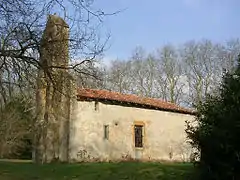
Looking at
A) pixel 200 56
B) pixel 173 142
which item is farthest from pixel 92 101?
pixel 200 56

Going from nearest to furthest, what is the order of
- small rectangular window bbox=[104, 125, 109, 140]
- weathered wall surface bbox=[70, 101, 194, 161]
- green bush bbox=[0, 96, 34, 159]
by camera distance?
weathered wall surface bbox=[70, 101, 194, 161] → small rectangular window bbox=[104, 125, 109, 140] → green bush bbox=[0, 96, 34, 159]

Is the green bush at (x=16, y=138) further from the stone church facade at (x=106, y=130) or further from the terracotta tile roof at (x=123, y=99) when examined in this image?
the terracotta tile roof at (x=123, y=99)

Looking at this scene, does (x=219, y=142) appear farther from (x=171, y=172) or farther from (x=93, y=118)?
(x=93, y=118)

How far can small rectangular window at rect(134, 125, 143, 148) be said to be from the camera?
32.1 metres

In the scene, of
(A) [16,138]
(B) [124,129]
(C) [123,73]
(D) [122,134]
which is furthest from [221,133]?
(C) [123,73]

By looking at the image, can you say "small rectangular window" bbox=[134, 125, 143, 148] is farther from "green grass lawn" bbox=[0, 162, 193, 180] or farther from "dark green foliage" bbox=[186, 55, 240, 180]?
"dark green foliage" bbox=[186, 55, 240, 180]

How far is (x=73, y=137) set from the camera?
92.8 ft

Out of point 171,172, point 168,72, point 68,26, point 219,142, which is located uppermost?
point 168,72

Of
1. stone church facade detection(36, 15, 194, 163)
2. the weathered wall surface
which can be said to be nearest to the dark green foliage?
stone church facade detection(36, 15, 194, 163)

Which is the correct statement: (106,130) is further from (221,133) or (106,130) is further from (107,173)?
(221,133)

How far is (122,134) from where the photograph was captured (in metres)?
31.2

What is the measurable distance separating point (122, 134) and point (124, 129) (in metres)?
0.41

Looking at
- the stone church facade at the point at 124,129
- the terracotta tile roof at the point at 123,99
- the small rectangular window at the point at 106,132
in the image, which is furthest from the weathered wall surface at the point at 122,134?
the terracotta tile roof at the point at 123,99

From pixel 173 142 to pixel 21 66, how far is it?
24004 mm
